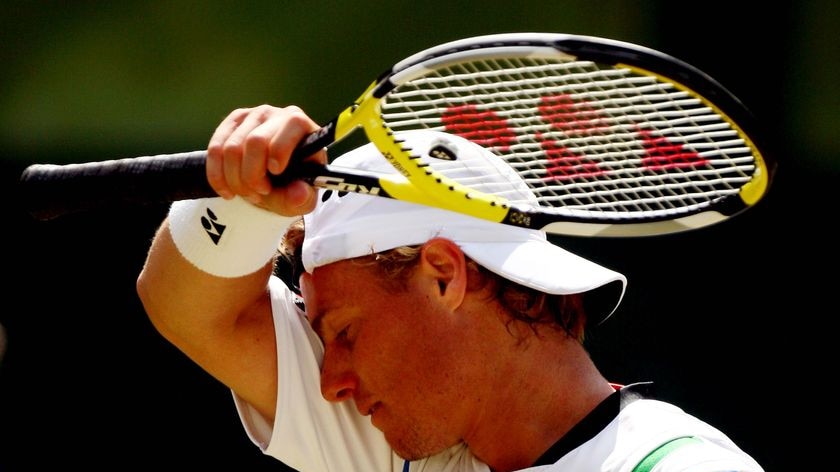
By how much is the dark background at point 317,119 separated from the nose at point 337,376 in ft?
7.01

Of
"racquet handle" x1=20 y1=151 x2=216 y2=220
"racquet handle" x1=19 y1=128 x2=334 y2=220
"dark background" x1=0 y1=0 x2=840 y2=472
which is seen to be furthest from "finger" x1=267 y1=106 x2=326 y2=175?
"dark background" x1=0 y1=0 x2=840 y2=472

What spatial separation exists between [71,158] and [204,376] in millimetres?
1008

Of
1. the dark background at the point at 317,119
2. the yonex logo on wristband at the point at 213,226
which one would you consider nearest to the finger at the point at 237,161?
the yonex logo on wristband at the point at 213,226

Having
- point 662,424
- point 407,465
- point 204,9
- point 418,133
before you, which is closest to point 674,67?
point 418,133

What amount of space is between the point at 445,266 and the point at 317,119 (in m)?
2.19

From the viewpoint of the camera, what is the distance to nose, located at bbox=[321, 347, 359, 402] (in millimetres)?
2779

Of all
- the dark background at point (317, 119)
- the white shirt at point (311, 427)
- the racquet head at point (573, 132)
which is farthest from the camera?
the dark background at point (317, 119)

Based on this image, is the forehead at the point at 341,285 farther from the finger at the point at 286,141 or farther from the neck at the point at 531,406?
the finger at the point at 286,141

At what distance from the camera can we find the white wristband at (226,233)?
261 centimetres

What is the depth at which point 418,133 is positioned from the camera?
254 centimetres

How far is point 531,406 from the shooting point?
272 centimetres

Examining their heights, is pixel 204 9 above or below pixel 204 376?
above

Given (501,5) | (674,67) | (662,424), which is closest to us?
(674,67)

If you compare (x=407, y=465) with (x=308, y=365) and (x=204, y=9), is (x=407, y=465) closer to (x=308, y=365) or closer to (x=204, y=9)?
(x=308, y=365)
